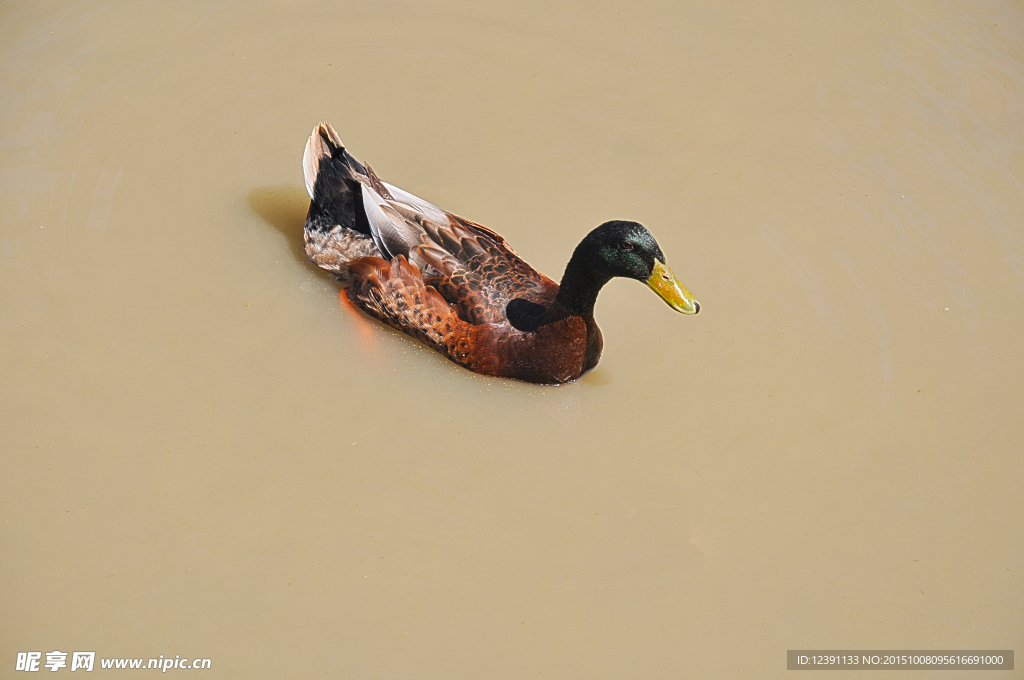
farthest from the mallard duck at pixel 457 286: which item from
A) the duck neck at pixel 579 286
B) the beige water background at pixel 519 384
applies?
the beige water background at pixel 519 384

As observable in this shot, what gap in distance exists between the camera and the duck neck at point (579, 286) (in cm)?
393

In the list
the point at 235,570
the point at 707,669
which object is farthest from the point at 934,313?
the point at 235,570

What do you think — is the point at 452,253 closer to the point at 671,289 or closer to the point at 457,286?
the point at 457,286

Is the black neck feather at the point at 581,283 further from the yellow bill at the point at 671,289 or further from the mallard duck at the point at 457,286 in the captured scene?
the yellow bill at the point at 671,289

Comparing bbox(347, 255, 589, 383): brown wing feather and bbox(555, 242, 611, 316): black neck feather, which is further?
bbox(347, 255, 589, 383): brown wing feather

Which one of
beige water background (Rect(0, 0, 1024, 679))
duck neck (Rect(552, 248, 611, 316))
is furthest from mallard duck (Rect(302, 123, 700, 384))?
beige water background (Rect(0, 0, 1024, 679))

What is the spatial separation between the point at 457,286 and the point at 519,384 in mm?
555

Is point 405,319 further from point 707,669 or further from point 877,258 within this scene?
point 877,258

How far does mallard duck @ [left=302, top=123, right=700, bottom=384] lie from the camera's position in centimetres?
414

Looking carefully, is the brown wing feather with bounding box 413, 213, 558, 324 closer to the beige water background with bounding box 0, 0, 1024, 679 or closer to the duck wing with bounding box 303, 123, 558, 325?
the duck wing with bounding box 303, 123, 558, 325

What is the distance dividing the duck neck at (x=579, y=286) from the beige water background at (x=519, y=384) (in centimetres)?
49

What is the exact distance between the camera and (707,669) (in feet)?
11.9

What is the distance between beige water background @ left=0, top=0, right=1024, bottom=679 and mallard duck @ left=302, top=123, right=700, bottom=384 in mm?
187

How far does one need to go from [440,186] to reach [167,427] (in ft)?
6.38
